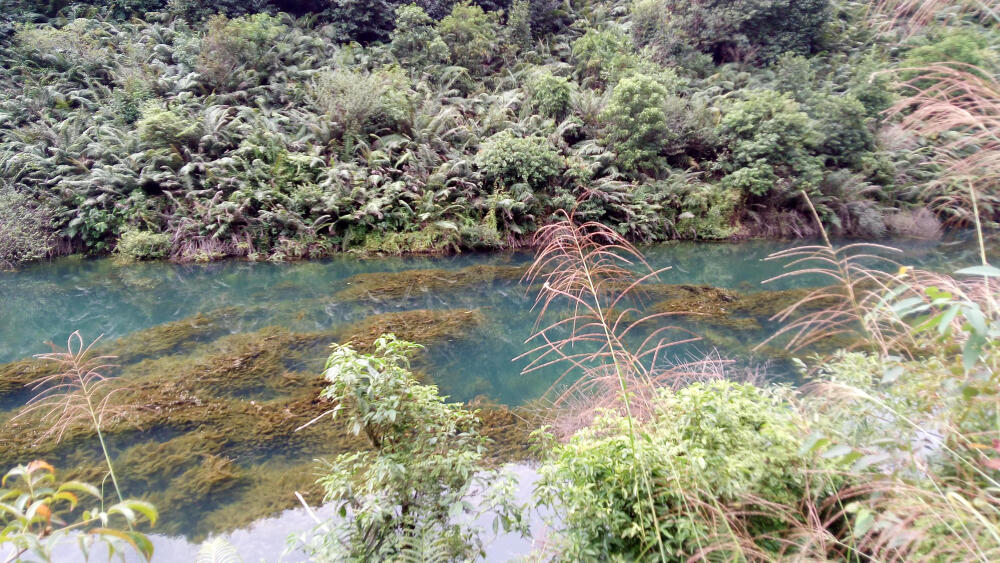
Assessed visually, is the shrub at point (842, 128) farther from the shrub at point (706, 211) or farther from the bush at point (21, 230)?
the bush at point (21, 230)

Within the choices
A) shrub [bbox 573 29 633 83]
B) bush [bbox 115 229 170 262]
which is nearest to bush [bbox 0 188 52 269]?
bush [bbox 115 229 170 262]

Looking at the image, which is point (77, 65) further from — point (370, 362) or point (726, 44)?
point (726, 44)

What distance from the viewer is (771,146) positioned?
12.1 m

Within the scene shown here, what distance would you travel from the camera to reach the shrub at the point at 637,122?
12125 mm

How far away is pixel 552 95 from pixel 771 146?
236 inches

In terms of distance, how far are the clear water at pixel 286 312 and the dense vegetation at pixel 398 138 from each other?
1.02 metres

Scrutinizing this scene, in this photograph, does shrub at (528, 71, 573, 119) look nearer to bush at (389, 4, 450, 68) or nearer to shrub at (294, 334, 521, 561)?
bush at (389, 4, 450, 68)

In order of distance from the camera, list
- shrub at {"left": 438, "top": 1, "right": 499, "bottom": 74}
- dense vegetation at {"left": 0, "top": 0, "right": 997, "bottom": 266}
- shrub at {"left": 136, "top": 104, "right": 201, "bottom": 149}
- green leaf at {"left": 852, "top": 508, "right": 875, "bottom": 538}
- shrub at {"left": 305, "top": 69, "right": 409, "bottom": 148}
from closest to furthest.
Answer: green leaf at {"left": 852, "top": 508, "right": 875, "bottom": 538}
dense vegetation at {"left": 0, "top": 0, "right": 997, "bottom": 266}
shrub at {"left": 136, "top": 104, "right": 201, "bottom": 149}
shrub at {"left": 305, "top": 69, "right": 409, "bottom": 148}
shrub at {"left": 438, "top": 1, "right": 499, "bottom": 74}

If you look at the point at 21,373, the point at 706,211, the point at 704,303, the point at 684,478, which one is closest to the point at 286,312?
the point at 21,373

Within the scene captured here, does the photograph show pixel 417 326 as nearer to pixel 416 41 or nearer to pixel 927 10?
pixel 927 10

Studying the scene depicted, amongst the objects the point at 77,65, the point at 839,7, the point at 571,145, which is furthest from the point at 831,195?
the point at 77,65

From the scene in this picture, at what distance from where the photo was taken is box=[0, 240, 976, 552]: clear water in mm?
3930

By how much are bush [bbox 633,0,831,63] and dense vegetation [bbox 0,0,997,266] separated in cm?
9

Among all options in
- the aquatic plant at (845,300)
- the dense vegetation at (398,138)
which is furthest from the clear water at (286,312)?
the aquatic plant at (845,300)
